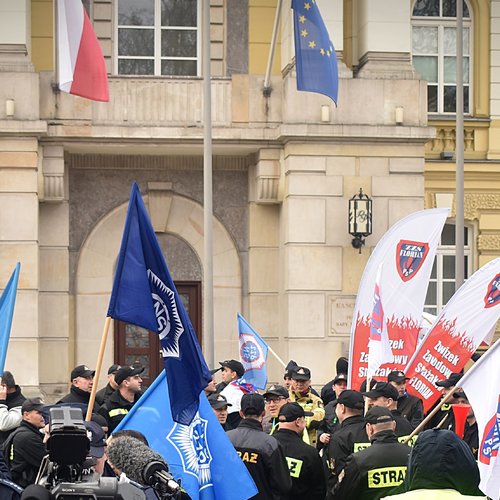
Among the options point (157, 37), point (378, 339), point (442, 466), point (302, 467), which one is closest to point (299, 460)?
point (302, 467)

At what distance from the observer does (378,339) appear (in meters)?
13.4

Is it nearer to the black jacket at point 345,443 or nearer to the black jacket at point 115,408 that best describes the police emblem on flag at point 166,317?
the black jacket at point 345,443

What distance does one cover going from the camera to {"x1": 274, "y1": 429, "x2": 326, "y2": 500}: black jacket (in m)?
10.5

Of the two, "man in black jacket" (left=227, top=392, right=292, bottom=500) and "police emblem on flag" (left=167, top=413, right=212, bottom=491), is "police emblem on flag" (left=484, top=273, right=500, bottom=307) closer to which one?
"man in black jacket" (left=227, top=392, right=292, bottom=500)

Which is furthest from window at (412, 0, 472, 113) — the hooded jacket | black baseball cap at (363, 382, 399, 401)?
the hooded jacket

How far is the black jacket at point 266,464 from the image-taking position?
10234 millimetres

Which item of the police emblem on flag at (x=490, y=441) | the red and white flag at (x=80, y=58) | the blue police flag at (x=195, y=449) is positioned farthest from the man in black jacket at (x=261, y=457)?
the red and white flag at (x=80, y=58)

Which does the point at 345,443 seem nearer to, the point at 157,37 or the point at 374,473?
the point at 374,473

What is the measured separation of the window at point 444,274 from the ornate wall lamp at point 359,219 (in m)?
2.74

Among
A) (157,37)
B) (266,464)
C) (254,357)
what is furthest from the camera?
(157,37)

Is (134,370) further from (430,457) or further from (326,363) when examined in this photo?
(326,363)

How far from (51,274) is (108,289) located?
980 millimetres

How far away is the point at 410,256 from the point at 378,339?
1.68 meters

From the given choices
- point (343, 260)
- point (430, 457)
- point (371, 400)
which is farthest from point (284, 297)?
point (430, 457)
